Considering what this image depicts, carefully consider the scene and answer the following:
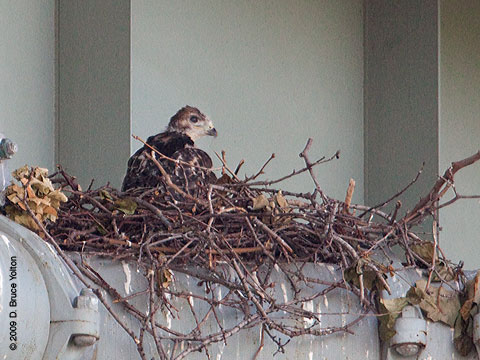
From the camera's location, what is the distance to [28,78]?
17.7ft

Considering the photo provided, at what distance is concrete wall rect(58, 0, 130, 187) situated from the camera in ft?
17.1

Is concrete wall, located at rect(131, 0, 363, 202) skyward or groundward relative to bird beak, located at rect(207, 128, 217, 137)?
skyward

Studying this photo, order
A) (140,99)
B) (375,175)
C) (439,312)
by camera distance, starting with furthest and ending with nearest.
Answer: (375,175)
(140,99)
(439,312)

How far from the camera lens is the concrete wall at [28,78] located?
5.23 metres

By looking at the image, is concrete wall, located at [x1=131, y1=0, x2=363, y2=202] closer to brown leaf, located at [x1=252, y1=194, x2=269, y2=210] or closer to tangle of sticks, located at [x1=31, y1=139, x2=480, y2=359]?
tangle of sticks, located at [x1=31, y1=139, x2=480, y2=359]

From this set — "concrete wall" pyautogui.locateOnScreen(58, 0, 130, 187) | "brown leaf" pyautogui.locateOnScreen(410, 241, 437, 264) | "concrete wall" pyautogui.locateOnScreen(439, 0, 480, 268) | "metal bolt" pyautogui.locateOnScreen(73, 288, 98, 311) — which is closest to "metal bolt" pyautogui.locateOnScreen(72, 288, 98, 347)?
"metal bolt" pyautogui.locateOnScreen(73, 288, 98, 311)

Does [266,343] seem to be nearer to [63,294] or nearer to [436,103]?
[63,294]

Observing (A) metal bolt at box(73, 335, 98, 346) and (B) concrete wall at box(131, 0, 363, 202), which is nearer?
(A) metal bolt at box(73, 335, 98, 346)

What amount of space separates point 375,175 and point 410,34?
0.90 meters

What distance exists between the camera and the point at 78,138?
5.39m

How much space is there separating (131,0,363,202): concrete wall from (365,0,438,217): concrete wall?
0.08 meters

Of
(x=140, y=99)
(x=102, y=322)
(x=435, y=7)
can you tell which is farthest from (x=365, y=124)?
(x=102, y=322)

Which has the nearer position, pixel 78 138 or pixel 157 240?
pixel 157 240

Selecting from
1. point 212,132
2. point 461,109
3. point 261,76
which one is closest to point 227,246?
point 212,132
